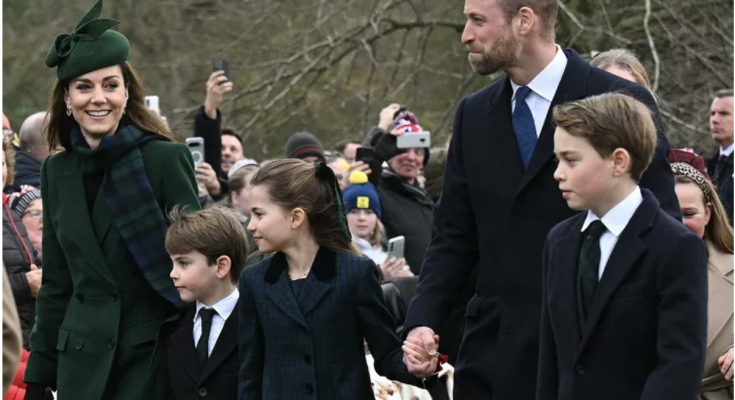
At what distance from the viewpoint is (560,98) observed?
15.5 ft

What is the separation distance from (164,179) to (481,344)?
1467 mm

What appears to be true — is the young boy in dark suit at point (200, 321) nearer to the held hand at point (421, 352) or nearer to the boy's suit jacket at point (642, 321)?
the held hand at point (421, 352)

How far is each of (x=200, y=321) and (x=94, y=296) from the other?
421mm

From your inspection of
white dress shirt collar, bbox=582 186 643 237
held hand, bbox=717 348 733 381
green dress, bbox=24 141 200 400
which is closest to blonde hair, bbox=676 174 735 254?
held hand, bbox=717 348 733 381

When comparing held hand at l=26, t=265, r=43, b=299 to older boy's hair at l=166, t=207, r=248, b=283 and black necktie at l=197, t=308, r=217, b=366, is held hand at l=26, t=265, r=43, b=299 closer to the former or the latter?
older boy's hair at l=166, t=207, r=248, b=283

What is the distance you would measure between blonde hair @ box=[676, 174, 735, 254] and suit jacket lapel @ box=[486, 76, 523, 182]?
1359 mm

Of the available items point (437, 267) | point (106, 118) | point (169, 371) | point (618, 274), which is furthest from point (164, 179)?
point (618, 274)

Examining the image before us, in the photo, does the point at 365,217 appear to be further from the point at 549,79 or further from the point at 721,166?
the point at 549,79

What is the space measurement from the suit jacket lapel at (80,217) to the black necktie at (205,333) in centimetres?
40

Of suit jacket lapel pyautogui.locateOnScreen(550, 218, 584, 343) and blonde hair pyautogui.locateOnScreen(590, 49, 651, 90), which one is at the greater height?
blonde hair pyautogui.locateOnScreen(590, 49, 651, 90)

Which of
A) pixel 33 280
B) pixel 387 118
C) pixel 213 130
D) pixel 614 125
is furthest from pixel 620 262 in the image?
pixel 387 118

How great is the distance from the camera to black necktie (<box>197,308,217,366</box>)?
18.4 ft

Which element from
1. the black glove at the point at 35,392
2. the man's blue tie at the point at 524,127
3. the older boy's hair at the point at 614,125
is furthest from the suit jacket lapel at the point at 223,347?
the older boy's hair at the point at 614,125

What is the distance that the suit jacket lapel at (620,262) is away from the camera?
4.18 m
